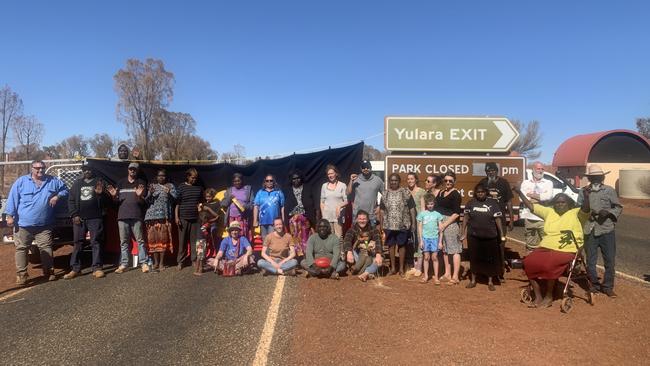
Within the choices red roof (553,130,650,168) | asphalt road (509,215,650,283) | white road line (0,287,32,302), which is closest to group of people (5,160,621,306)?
white road line (0,287,32,302)

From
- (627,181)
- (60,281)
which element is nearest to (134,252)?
(60,281)

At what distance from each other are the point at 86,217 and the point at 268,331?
4.58 metres

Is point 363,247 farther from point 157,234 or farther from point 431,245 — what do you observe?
point 157,234

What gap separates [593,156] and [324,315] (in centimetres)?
3064

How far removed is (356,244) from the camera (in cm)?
738

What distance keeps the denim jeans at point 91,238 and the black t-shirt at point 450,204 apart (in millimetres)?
6095

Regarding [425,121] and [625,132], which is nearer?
[425,121]

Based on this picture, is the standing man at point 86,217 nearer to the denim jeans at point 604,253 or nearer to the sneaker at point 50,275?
the sneaker at point 50,275

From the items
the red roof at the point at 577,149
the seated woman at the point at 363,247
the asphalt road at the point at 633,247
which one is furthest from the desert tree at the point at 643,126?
the seated woman at the point at 363,247

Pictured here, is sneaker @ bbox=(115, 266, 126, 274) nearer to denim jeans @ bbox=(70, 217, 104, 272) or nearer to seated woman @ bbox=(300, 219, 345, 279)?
denim jeans @ bbox=(70, 217, 104, 272)

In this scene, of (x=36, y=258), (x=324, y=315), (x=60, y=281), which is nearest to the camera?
(x=324, y=315)

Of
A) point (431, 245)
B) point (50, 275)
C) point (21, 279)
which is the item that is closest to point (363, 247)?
point (431, 245)

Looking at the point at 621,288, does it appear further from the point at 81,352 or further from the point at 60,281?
the point at 60,281

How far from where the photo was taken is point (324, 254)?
7.20 meters
